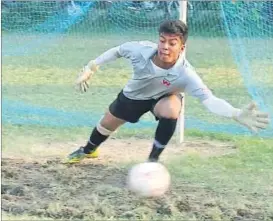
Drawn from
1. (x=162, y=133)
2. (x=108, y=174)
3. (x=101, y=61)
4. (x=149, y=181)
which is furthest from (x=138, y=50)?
(x=149, y=181)

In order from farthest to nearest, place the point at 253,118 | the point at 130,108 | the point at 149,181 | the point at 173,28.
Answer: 1. the point at 130,108
2. the point at 173,28
3. the point at 149,181
4. the point at 253,118

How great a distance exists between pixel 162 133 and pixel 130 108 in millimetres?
360

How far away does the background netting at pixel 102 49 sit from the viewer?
870cm

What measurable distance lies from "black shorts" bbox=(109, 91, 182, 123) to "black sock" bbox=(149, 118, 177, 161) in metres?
0.20

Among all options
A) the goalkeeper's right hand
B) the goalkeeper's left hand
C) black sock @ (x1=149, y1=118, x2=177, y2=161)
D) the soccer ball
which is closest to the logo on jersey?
black sock @ (x1=149, y1=118, x2=177, y2=161)

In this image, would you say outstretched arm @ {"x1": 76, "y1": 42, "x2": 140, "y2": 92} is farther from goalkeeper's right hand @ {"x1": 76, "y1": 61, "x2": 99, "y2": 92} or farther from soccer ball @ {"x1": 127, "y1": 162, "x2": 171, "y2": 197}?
soccer ball @ {"x1": 127, "y1": 162, "x2": 171, "y2": 197}

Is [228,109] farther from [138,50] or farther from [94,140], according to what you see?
[94,140]

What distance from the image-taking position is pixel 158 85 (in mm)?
6043

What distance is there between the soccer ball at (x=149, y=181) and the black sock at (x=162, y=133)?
775mm

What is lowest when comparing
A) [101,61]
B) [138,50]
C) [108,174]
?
[108,174]

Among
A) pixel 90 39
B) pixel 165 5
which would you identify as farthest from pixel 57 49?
pixel 165 5

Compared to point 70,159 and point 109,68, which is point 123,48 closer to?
point 70,159

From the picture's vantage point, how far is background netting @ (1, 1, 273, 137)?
8695 mm

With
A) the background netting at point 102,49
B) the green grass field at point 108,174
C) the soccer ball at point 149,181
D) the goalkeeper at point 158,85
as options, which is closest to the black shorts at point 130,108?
the goalkeeper at point 158,85
